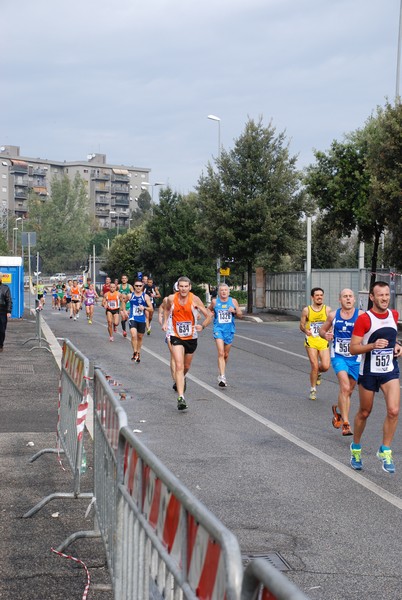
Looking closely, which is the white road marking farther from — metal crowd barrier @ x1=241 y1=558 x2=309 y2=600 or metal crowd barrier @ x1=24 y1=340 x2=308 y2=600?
metal crowd barrier @ x1=241 y1=558 x2=309 y2=600

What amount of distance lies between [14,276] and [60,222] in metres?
98.0

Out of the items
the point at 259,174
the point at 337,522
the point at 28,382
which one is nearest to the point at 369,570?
the point at 337,522

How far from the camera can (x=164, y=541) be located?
308 cm

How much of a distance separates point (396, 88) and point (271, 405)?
1003 inches

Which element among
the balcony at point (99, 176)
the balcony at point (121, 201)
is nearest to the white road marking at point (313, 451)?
the balcony at point (99, 176)

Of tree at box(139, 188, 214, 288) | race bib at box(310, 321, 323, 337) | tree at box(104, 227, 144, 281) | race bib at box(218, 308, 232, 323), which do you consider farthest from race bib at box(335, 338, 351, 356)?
tree at box(104, 227, 144, 281)

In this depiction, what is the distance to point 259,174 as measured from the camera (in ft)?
156

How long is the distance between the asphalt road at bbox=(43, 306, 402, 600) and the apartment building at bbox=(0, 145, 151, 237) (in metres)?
132

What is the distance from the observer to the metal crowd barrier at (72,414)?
22.6ft

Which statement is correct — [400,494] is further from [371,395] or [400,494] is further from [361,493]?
[371,395]

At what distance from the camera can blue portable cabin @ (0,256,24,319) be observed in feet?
122

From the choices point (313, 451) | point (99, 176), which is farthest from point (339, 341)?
point (99, 176)

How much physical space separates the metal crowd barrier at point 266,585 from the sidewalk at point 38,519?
2.94 meters

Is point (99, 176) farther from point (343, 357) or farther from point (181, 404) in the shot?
point (343, 357)
